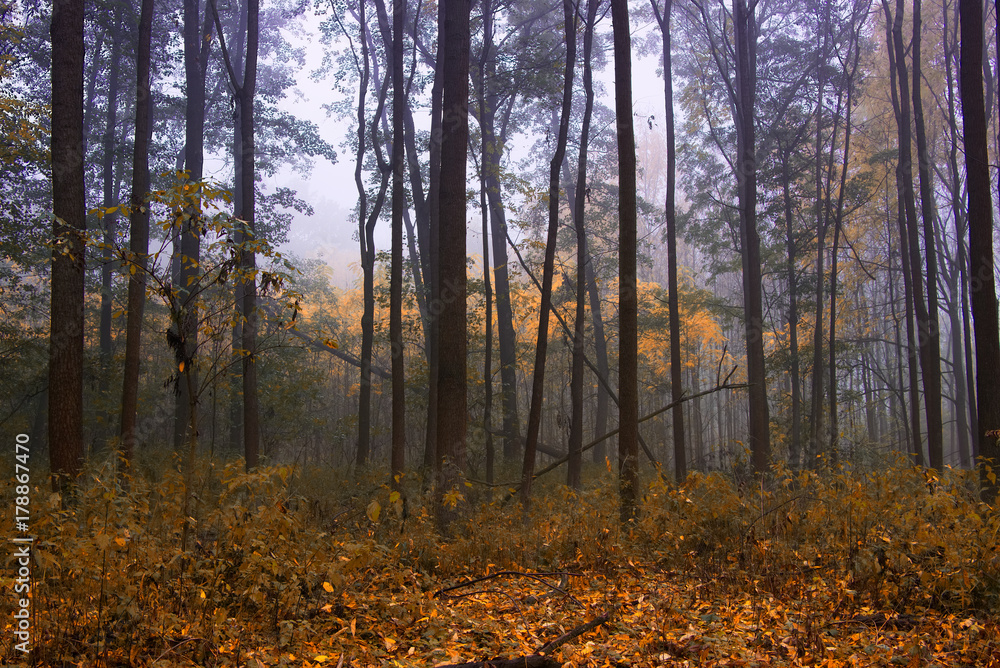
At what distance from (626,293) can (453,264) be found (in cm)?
219

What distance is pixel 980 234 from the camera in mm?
7508

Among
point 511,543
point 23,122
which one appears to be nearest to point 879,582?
point 511,543

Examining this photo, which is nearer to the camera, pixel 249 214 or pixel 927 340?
pixel 249 214

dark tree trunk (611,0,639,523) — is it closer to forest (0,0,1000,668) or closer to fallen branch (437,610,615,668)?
forest (0,0,1000,668)

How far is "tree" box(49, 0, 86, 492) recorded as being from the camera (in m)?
6.44

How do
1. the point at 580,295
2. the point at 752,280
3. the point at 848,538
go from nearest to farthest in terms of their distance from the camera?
the point at 848,538
the point at 580,295
the point at 752,280

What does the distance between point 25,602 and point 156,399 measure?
1747 cm

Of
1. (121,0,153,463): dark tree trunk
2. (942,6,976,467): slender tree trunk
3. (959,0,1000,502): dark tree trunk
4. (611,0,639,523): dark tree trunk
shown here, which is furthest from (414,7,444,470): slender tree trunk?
(942,6,976,467): slender tree trunk

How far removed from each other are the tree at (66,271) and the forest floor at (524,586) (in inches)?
51.7

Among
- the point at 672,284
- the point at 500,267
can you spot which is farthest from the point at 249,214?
the point at 672,284

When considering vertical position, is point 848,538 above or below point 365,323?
below

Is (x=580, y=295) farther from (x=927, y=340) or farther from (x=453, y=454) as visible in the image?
(x=927, y=340)

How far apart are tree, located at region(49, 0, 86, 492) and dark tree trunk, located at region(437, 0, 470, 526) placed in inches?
161

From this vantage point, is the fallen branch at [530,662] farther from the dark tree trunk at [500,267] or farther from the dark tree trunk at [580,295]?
the dark tree trunk at [500,267]
